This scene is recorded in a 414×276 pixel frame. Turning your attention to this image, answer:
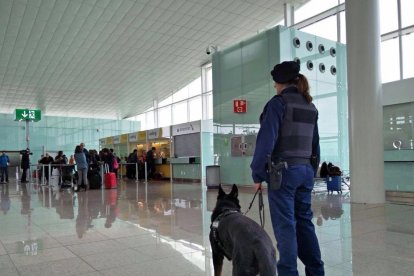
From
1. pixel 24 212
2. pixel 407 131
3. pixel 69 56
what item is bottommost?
pixel 24 212

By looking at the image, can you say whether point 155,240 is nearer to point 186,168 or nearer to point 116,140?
point 186,168

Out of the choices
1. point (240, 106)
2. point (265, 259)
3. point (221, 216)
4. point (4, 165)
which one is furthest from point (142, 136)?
point (265, 259)

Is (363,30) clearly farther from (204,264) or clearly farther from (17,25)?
(17,25)

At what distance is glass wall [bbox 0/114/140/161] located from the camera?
1282 inches

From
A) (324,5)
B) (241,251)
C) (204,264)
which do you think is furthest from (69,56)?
(241,251)

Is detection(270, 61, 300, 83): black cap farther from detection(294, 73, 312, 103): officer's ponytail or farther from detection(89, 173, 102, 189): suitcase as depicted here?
detection(89, 173, 102, 189): suitcase

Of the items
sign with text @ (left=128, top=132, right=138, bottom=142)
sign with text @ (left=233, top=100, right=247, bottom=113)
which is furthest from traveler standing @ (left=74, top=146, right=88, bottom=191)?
sign with text @ (left=128, top=132, right=138, bottom=142)

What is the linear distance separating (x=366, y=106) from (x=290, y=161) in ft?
20.4

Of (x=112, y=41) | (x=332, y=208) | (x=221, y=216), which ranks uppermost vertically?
(x=112, y=41)

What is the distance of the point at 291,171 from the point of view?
2658 mm

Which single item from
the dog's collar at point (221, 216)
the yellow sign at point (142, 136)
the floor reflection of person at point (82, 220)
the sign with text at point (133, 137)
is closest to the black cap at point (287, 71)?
the dog's collar at point (221, 216)

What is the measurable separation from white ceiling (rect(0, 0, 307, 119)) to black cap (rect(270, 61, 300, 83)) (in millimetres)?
14274

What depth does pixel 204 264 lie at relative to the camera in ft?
12.1

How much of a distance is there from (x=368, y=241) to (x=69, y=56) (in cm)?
2022
